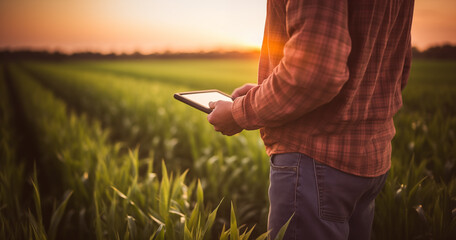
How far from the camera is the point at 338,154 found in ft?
2.89

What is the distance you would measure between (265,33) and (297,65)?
0.35 metres

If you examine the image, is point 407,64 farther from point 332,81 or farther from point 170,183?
point 170,183

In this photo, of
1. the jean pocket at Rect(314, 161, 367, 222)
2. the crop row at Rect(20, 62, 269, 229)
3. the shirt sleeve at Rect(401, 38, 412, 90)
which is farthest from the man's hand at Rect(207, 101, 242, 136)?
the crop row at Rect(20, 62, 269, 229)

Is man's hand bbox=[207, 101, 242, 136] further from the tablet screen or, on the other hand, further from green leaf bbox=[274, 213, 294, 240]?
green leaf bbox=[274, 213, 294, 240]

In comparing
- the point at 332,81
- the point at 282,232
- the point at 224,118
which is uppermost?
the point at 332,81

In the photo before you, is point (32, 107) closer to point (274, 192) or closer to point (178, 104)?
point (178, 104)

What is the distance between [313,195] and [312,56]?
474mm

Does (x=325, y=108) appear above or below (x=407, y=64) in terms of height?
below

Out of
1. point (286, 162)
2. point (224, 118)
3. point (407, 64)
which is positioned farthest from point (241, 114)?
point (407, 64)

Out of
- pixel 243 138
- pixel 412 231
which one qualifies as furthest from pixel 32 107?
pixel 412 231

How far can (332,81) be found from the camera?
0.73 metres

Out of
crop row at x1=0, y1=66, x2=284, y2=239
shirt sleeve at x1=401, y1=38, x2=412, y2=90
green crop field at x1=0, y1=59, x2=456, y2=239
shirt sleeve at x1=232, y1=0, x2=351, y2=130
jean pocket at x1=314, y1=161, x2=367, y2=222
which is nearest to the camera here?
shirt sleeve at x1=232, y1=0, x2=351, y2=130

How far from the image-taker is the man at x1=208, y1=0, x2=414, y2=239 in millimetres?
735

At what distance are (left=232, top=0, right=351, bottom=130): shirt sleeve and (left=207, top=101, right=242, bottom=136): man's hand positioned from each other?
0.21 metres
